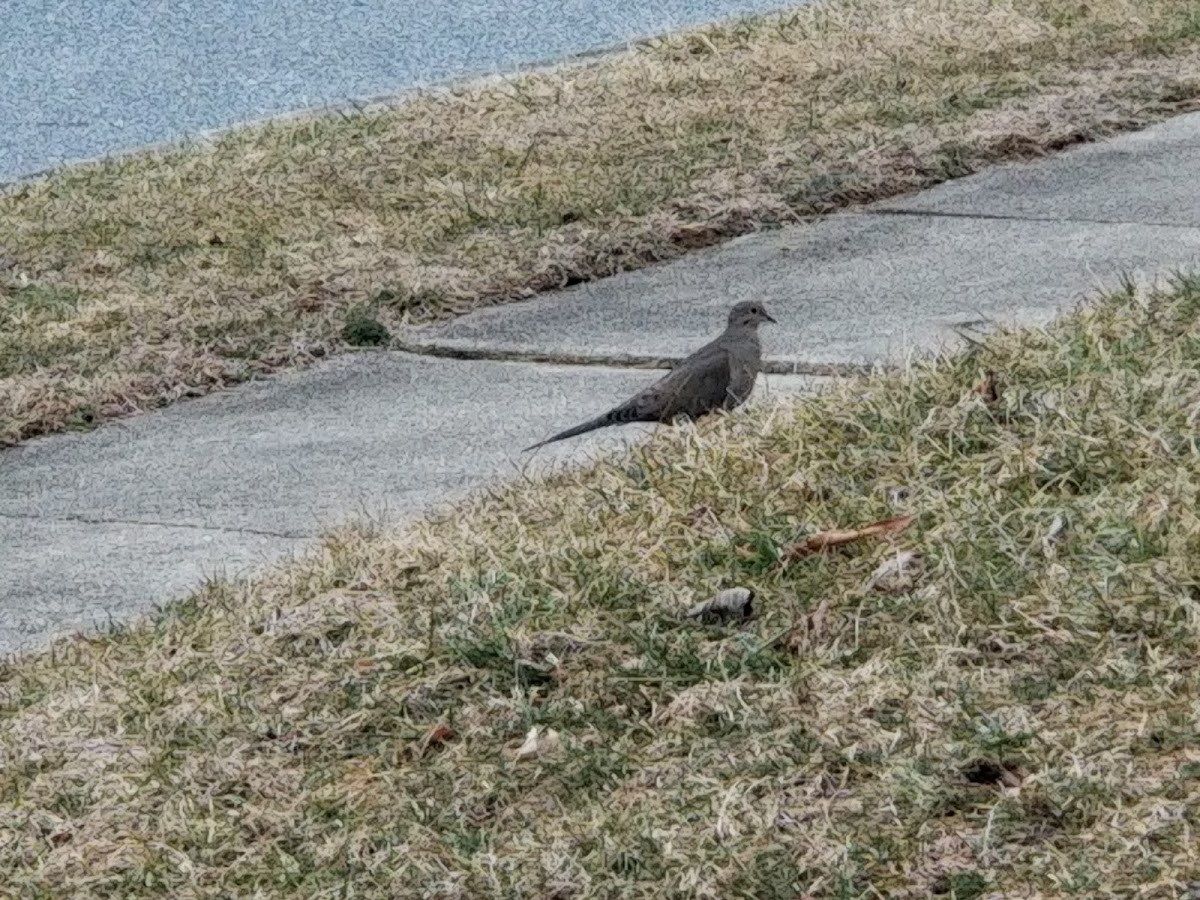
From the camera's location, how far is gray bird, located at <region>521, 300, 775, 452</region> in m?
5.55

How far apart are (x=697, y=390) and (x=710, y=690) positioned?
1.46m

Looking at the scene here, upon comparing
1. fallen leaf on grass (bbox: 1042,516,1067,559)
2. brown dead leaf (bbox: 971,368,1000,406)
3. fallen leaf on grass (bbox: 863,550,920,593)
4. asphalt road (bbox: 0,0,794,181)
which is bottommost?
fallen leaf on grass (bbox: 863,550,920,593)

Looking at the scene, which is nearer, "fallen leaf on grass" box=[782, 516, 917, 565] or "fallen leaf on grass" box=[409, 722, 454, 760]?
"fallen leaf on grass" box=[409, 722, 454, 760]

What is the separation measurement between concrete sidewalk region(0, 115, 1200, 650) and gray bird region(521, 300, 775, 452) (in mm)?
303

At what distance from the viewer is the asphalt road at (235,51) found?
998 centimetres

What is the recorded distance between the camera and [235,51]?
1070cm

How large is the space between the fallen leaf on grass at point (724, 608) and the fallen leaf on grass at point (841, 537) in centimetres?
15

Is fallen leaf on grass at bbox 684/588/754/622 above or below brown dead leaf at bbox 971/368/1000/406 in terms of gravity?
below

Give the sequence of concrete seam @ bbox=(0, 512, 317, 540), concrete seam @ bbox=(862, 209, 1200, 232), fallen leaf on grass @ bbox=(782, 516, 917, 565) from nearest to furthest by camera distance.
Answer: fallen leaf on grass @ bbox=(782, 516, 917, 565) → concrete seam @ bbox=(0, 512, 317, 540) → concrete seam @ bbox=(862, 209, 1200, 232)

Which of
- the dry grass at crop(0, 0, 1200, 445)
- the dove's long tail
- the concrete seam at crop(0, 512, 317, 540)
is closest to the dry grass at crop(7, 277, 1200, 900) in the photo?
the dove's long tail

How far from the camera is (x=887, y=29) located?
1016 centimetres

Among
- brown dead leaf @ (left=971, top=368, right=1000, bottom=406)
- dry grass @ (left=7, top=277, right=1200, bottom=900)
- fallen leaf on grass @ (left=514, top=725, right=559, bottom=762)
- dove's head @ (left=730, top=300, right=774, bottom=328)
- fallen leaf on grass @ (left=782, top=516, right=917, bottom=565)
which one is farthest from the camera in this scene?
dove's head @ (left=730, top=300, right=774, bottom=328)

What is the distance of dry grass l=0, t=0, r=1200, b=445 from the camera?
7148mm

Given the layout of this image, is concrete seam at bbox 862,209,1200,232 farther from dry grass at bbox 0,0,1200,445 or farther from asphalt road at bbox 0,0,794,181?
asphalt road at bbox 0,0,794,181
